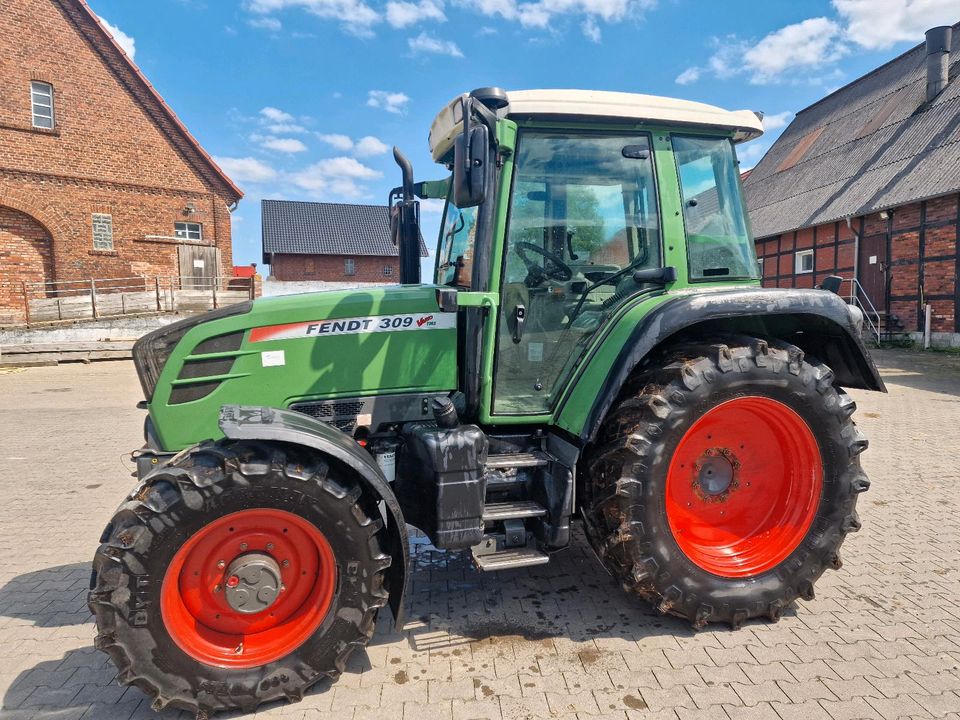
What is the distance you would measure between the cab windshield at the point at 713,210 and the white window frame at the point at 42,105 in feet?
64.5

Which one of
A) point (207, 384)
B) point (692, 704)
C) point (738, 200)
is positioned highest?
point (738, 200)

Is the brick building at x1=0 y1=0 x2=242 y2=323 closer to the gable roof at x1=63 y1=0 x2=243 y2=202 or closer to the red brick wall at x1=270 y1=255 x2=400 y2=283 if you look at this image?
the gable roof at x1=63 y1=0 x2=243 y2=202

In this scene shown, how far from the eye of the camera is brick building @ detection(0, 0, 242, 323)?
16.6 m

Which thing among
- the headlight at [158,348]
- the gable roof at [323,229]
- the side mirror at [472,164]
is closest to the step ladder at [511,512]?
the side mirror at [472,164]

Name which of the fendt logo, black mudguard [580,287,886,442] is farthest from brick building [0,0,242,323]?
black mudguard [580,287,886,442]

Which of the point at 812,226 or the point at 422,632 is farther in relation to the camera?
the point at 812,226

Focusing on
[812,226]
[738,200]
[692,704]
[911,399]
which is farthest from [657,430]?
[812,226]

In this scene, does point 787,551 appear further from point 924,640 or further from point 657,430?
point 657,430

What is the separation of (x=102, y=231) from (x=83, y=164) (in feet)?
6.23

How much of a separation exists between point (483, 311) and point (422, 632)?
1.54 m

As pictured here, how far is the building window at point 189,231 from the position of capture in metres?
19.2

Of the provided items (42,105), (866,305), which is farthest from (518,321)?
(42,105)

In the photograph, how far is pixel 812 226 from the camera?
Answer: 706 inches

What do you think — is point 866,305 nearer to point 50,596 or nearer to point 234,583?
point 234,583
